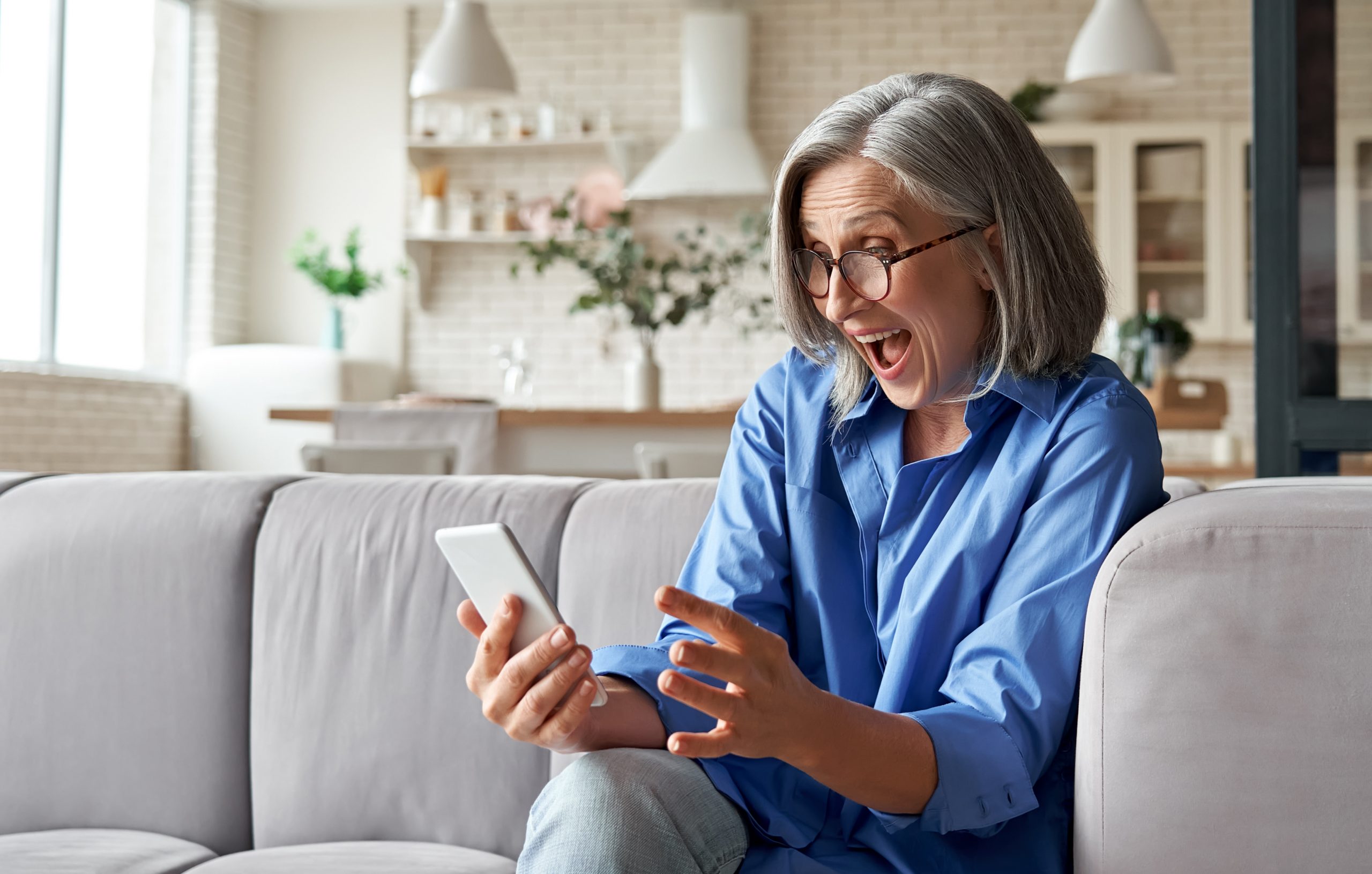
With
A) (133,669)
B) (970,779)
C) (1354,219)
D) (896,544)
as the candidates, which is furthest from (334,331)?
A: (970,779)

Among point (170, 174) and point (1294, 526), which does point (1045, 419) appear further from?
point (170, 174)

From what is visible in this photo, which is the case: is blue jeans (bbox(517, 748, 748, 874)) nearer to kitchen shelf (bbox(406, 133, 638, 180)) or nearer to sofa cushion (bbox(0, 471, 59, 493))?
sofa cushion (bbox(0, 471, 59, 493))

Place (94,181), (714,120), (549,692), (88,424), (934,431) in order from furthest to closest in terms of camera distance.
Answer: (714,120) < (94,181) < (88,424) < (934,431) < (549,692)

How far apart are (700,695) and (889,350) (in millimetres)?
538

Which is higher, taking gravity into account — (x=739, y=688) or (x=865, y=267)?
(x=865, y=267)

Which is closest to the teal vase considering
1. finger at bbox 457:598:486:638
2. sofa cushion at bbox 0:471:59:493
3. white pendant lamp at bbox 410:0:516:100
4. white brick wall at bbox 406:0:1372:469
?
white brick wall at bbox 406:0:1372:469

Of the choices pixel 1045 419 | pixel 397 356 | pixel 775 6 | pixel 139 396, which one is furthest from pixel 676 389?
pixel 1045 419

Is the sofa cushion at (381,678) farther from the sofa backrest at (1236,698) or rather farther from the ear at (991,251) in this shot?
the sofa backrest at (1236,698)

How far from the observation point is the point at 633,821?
108 centimetres

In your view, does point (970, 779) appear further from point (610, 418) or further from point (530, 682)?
point (610, 418)

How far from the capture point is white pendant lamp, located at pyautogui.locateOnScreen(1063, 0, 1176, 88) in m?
4.80

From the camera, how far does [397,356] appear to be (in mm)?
7168

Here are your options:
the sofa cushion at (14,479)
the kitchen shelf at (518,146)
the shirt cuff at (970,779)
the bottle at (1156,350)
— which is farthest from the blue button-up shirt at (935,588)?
the kitchen shelf at (518,146)

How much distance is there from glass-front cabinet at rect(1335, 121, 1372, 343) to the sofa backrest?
126cm
